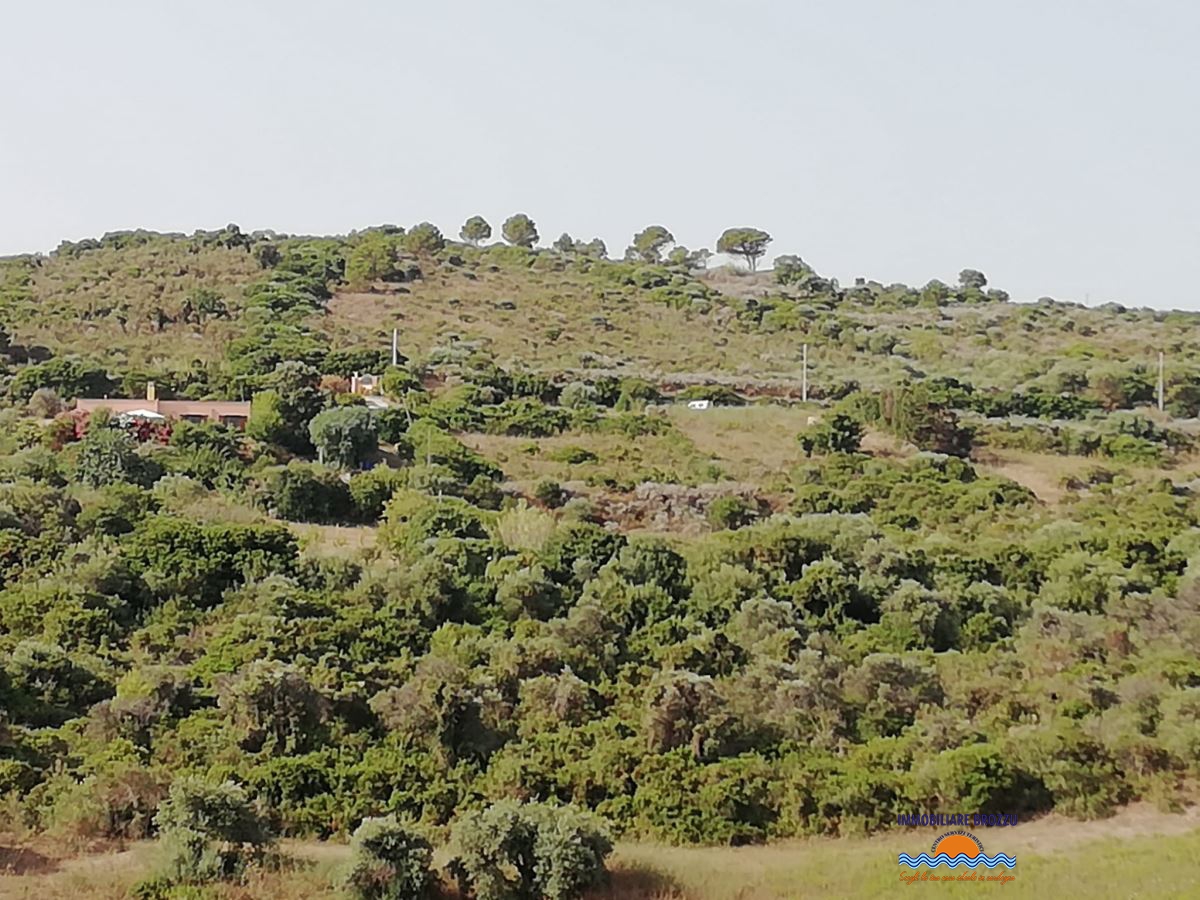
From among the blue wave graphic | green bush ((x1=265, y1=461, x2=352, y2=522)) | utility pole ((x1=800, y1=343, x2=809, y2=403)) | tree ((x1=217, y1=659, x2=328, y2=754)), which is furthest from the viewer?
utility pole ((x1=800, y1=343, x2=809, y2=403))

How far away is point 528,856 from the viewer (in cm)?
950

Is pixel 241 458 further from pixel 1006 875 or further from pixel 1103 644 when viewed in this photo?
pixel 1006 875

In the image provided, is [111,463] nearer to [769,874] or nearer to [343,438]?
[343,438]

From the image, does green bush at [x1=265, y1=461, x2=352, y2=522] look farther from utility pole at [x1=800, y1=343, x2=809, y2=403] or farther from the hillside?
utility pole at [x1=800, y1=343, x2=809, y2=403]

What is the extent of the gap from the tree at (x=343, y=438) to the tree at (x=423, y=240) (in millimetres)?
36998

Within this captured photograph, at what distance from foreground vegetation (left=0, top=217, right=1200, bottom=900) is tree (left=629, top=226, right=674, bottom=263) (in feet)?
134

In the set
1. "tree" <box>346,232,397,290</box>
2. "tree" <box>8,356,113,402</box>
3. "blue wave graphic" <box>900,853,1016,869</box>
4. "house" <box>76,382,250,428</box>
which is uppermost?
"tree" <box>346,232,397,290</box>

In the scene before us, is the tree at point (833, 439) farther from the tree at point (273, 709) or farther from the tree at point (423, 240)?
the tree at point (423, 240)

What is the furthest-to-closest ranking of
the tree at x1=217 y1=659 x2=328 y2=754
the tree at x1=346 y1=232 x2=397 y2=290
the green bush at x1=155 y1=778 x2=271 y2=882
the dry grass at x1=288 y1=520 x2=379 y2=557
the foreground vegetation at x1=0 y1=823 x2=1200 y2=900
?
the tree at x1=346 y1=232 x2=397 y2=290
the dry grass at x1=288 y1=520 x2=379 y2=557
the tree at x1=217 y1=659 x2=328 y2=754
the green bush at x1=155 y1=778 x2=271 y2=882
the foreground vegetation at x1=0 y1=823 x2=1200 y2=900

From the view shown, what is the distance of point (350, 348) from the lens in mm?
44062

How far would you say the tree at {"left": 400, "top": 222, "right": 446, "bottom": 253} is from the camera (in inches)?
2530

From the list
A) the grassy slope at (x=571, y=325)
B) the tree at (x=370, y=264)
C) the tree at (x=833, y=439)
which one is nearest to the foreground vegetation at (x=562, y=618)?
the tree at (x=833, y=439)

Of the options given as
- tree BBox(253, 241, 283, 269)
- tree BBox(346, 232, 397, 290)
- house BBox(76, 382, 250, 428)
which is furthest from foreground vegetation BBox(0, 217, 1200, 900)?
tree BBox(253, 241, 283, 269)

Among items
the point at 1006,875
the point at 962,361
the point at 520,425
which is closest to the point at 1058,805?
the point at 1006,875
